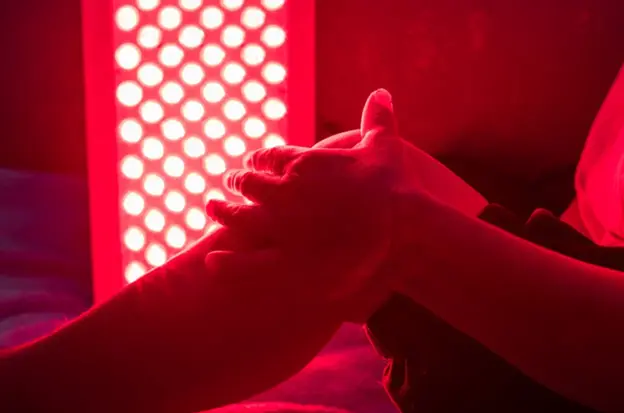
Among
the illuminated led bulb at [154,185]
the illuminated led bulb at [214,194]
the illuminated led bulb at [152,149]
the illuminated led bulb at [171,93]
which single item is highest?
the illuminated led bulb at [171,93]

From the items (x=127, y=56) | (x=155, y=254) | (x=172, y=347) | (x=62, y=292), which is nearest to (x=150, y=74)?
(x=127, y=56)

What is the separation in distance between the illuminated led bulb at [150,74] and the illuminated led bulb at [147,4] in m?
0.08

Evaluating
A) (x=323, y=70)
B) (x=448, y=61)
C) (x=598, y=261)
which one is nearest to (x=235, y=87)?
(x=323, y=70)

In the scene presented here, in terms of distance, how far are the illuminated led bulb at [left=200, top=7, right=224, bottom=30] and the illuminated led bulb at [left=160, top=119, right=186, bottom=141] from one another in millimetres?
140

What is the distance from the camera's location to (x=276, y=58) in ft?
2.87

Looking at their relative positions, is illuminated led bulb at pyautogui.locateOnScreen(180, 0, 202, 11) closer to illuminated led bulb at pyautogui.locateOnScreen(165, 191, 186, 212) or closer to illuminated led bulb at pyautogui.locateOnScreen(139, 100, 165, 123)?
illuminated led bulb at pyautogui.locateOnScreen(139, 100, 165, 123)

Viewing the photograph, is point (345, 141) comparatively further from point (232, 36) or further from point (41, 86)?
point (41, 86)

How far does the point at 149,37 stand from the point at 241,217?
44 centimetres

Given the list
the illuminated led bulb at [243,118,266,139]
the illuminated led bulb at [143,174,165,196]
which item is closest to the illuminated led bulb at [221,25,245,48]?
the illuminated led bulb at [243,118,266,139]

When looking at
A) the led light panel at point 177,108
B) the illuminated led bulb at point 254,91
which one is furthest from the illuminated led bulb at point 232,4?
the illuminated led bulb at point 254,91

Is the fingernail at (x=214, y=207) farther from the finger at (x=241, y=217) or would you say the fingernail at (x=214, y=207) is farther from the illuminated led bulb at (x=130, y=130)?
the illuminated led bulb at (x=130, y=130)

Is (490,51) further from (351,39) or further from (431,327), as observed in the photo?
(431,327)

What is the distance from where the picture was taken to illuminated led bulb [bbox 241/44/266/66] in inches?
34.4

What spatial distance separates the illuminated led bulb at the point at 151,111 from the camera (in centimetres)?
88
